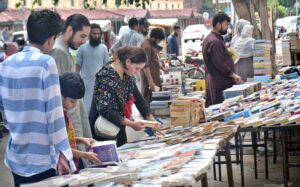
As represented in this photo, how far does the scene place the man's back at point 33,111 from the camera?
143 inches

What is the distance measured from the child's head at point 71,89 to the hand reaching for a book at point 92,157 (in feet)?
1.16

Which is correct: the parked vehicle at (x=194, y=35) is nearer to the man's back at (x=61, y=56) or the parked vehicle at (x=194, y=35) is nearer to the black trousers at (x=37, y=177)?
the man's back at (x=61, y=56)

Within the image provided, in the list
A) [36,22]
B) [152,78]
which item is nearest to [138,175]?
[36,22]

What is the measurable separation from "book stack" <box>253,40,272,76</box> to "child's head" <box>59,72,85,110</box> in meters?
6.43

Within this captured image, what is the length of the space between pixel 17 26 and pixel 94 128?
31603 mm

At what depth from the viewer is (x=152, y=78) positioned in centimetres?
1062

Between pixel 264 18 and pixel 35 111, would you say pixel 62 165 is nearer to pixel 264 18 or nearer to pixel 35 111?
pixel 35 111

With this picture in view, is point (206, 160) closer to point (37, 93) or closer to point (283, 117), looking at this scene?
point (37, 93)

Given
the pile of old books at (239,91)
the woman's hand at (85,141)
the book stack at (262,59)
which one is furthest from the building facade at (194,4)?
the woman's hand at (85,141)

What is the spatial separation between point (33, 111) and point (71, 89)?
0.40 metres

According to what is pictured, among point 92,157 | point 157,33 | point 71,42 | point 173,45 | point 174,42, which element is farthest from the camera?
point 173,45

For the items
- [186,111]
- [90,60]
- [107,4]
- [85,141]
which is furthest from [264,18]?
[107,4]

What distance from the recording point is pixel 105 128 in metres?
5.11

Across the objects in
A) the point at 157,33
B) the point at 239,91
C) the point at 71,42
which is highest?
the point at 71,42
